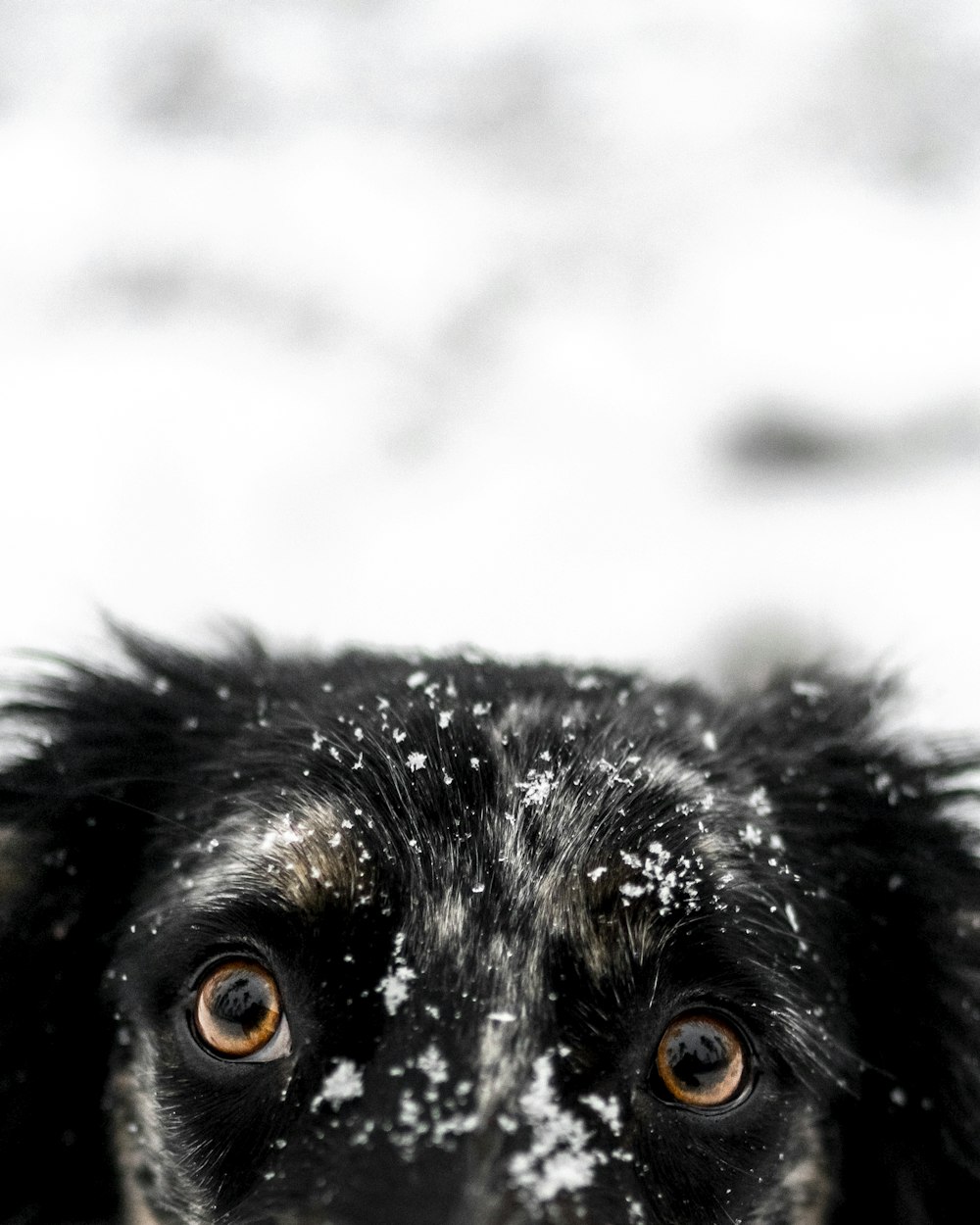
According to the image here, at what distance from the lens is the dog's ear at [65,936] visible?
110 inches

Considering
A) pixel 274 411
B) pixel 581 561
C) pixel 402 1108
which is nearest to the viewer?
pixel 402 1108

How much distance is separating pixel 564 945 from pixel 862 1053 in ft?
2.86

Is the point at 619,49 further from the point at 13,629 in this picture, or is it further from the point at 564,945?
the point at 564,945

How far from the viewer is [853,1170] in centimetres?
278

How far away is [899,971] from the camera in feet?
9.30

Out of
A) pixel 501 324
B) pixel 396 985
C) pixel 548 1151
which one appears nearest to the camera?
pixel 548 1151

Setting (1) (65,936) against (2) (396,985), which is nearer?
(2) (396,985)

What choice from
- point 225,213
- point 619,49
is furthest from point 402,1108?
point 619,49

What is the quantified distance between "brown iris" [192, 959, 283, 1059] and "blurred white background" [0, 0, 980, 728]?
133 inches

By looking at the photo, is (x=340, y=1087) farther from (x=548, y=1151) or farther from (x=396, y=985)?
(x=548, y=1151)

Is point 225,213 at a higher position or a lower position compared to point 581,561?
higher

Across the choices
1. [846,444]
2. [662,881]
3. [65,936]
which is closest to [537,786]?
[662,881]

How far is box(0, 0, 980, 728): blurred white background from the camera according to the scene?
21.8 feet

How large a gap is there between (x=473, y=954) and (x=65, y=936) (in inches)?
41.1
